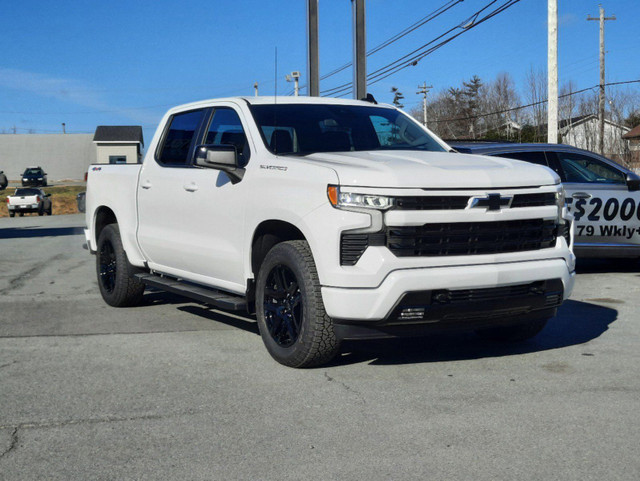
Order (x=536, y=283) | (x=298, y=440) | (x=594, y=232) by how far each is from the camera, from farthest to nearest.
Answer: (x=594, y=232)
(x=536, y=283)
(x=298, y=440)

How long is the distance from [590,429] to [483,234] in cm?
151

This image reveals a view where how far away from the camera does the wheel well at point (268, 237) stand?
584cm

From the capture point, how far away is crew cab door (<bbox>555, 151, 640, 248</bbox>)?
10375 mm

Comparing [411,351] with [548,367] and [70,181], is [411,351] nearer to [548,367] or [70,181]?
[548,367]

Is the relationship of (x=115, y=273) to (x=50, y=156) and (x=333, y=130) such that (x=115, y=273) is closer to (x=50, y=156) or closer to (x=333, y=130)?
(x=333, y=130)

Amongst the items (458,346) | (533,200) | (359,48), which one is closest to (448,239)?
(533,200)

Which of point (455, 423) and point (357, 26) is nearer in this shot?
point (455, 423)

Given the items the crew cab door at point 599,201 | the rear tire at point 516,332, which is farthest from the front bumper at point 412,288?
the crew cab door at point 599,201

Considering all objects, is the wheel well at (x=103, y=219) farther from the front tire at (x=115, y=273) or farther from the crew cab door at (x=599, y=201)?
the crew cab door at (x=599, y=201)

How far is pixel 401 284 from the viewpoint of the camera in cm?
510

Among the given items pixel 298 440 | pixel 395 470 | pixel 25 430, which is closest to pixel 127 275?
pixel 25 430

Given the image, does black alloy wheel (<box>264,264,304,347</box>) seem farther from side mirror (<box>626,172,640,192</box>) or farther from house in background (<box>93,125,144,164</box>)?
house in background (<box>93,125,144,164</box>)

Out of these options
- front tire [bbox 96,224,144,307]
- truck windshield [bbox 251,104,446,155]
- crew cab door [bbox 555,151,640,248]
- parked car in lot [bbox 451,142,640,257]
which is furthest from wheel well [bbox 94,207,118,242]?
crew cab door [bbox 555,151,640,248]

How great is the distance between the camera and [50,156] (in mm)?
96188
